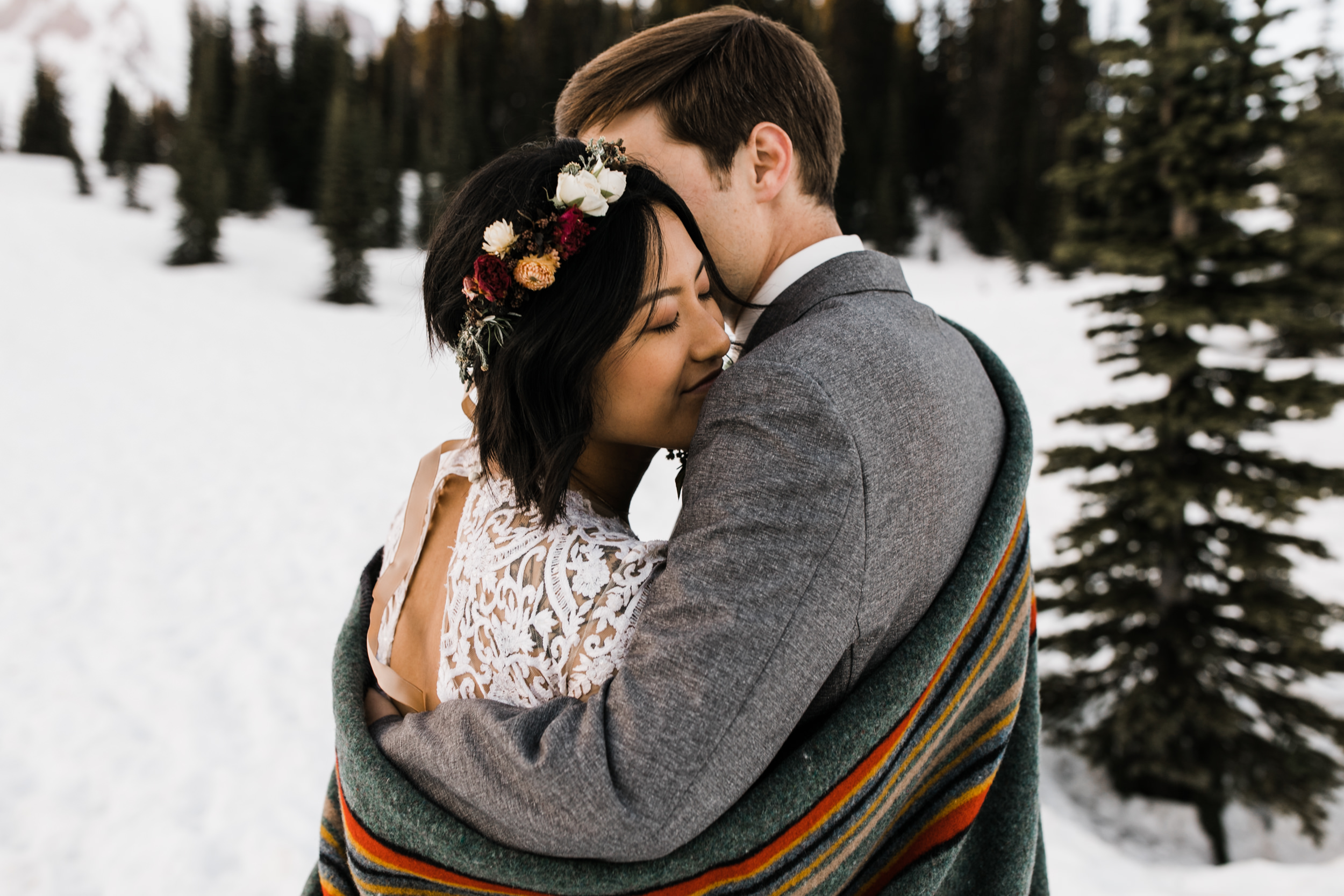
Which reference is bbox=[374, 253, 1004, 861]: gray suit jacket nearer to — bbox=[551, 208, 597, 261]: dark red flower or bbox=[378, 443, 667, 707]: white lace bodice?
bbox=[378, 443, 667, 707]: white lace bodice

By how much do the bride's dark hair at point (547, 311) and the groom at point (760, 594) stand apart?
25 centimetres

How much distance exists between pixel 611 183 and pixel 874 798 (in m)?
1.12

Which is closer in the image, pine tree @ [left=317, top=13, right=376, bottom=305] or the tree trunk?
the tree trunk

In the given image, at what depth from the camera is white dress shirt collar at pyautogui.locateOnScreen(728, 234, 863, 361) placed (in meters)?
1.73

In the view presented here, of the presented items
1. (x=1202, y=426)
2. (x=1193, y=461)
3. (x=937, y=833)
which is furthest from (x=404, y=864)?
(x=1193, y=461)

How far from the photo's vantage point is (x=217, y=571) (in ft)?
24.5

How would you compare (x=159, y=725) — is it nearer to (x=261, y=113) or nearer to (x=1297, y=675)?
(x=1297, y=675)

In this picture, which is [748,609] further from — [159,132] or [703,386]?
[159,132]

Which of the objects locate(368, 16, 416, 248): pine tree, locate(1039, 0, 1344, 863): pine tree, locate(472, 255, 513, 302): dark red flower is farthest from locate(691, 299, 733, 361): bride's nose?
locate(368, 16, 416, 248): pine tree

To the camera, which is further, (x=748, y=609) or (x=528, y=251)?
(x=528, y=251)

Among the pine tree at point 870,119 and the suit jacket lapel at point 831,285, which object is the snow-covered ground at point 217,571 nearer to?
the suit jacket lapel at point 831,285

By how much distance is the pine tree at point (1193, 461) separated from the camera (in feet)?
13.7

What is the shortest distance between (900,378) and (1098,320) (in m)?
18.6

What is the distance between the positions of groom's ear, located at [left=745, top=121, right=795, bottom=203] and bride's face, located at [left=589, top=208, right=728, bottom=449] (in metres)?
0.49
